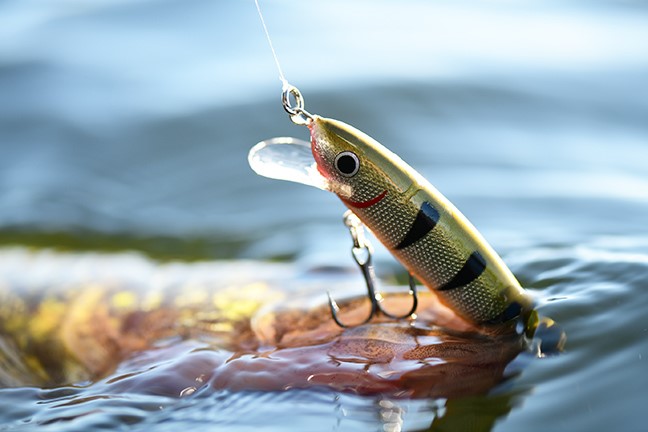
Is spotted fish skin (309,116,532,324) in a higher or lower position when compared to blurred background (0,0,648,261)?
lower

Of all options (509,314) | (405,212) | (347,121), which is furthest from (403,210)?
(347,121)

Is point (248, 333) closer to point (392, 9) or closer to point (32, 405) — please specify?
point (32, 405)

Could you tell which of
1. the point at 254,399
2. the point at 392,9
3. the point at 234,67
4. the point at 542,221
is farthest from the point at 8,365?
the point at 392,9

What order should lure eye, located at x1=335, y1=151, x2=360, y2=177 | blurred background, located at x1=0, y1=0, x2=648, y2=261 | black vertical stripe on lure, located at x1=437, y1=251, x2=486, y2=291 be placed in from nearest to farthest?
lure eye, located at x1=335, y1=151, x2=360, y2=177, black vertical stripe on lure, located at x1=437, y1=251, x2=486, y2=291, blurred background, located at x1=0, y1=0, x2=648, y2=261

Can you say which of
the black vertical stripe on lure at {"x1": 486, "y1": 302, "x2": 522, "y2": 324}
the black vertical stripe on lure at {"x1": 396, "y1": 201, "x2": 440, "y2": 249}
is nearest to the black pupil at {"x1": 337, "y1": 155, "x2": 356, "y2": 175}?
the black vertical stripe on lure at {"x1": 396, "y1": 201, "x2": 440, "y2": 249}

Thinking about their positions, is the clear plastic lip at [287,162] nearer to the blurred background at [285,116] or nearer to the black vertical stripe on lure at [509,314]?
the black vertical stripe on lure at [509,314]

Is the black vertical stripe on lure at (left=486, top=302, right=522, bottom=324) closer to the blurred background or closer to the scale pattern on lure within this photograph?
the scale pattern on lure

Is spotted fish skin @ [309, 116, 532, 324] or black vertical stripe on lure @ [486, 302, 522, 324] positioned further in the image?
black vertical stripe on lure @ [486, 302, 522, 324]
